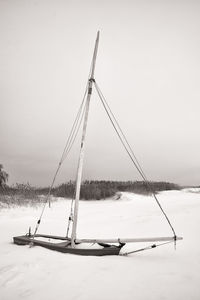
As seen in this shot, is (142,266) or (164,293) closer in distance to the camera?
(164,293)

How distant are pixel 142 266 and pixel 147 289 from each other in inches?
61.7

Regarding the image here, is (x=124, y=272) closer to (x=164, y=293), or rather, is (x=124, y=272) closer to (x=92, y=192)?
(x=164, y=293)

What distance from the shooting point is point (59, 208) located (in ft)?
64.8

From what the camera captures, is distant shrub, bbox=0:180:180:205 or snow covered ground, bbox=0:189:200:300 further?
distant shrub, bbox=0:180:180:205

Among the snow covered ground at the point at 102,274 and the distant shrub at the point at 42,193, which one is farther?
the distant shrub at the point at 42,193

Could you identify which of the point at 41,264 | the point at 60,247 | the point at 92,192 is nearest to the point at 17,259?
the point at 41,264

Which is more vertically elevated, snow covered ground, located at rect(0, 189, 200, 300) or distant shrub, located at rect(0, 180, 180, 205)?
distant shrub, located at rect(0, 180, 180, 205)

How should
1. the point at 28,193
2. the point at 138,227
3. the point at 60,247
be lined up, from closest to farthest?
1. the point at 60,247
2. the point at 138,227
3. the point at 28,193

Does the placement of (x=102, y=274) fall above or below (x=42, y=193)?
below

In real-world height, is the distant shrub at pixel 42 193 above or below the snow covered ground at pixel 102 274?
above

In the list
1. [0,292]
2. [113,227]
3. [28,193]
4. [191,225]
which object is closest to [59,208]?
[28,193]

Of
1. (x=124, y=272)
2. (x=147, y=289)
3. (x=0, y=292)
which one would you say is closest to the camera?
(x=0, y=292)

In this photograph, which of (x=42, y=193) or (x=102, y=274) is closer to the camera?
(x=102, y=274)

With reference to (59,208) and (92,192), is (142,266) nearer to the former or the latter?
(59,208)
